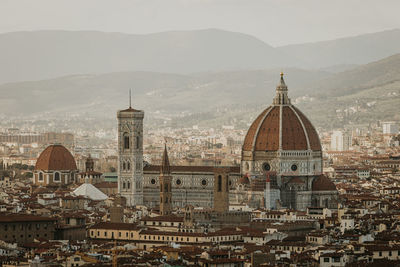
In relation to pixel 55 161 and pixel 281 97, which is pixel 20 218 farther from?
pixel 55 161

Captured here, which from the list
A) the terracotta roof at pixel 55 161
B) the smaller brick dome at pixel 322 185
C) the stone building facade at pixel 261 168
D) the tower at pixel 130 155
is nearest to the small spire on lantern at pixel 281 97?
the stone building facade at pixel 261 168

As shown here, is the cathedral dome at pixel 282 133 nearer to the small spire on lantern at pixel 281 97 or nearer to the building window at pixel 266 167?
the small spire on lantern at pixel 281 97

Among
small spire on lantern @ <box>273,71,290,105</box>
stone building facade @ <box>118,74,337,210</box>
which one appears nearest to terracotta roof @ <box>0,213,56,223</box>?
stone building facade @ <box>118,74,337,210</box>

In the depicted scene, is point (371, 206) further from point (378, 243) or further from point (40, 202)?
point (378, 243)

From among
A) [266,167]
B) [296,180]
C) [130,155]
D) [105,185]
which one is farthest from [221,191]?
[105,185]

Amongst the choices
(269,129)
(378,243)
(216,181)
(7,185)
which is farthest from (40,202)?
(378,243)

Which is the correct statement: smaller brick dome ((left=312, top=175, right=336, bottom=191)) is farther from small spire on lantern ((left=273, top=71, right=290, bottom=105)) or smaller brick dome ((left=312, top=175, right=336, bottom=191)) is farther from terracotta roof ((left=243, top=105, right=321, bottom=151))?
small spire on lantern ((left=273, top=71, right=290, bottom=105))
